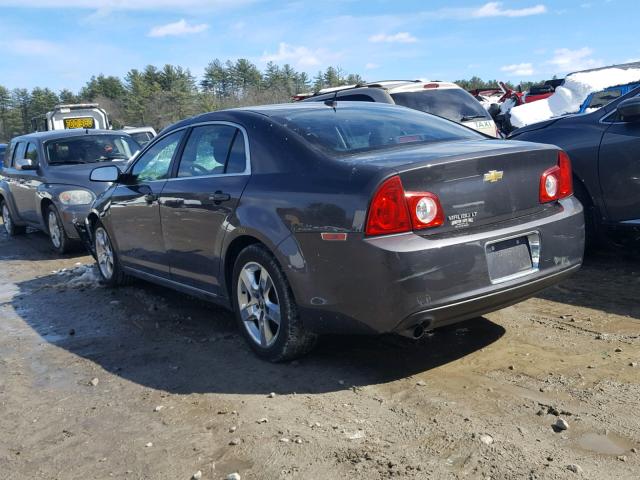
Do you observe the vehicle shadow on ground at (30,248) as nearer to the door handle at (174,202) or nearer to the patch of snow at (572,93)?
the door handle at (174,202)

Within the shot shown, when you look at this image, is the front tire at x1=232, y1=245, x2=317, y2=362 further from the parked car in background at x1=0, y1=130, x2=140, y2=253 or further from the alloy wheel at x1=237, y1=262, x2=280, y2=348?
the parked car in background at x1=0, y1=130, x2=140, y2=253

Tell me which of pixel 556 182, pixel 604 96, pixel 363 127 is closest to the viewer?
pixel 556 182

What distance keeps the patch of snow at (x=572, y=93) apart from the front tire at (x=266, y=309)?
39.8ft

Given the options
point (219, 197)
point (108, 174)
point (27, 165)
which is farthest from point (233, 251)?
point (27, 165)

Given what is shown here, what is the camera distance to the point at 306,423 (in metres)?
3.49

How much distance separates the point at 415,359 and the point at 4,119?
101m

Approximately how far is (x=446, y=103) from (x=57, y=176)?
5.53 meters

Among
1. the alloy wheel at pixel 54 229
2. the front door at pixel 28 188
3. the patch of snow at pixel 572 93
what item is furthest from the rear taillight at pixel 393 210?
the patch of snow at pixel 572 93

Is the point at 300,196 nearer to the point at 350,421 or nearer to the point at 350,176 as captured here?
the point at 350,176

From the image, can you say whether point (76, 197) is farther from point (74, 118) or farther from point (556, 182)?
point (74, 118)

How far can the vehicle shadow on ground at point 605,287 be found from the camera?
5059 millimetres

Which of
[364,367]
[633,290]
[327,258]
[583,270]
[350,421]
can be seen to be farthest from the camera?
[583,270]

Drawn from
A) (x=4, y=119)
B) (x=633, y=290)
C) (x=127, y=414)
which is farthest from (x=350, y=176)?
(x=4, y=119)

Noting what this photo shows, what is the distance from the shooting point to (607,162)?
232 inches
